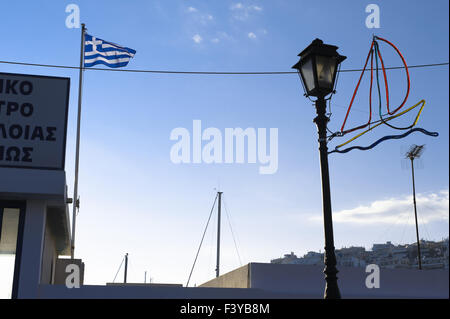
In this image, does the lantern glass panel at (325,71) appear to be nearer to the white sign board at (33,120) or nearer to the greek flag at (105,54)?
the white sign board at (33,120)

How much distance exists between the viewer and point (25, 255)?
37.7 ft

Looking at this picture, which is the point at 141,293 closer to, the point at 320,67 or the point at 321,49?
the point at 320,67

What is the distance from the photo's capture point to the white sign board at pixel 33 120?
12.2 m

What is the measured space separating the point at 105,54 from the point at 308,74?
13675mm

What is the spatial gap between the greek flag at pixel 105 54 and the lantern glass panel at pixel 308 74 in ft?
42.4

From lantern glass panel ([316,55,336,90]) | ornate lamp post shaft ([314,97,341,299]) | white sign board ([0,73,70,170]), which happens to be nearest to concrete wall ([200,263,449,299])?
white sign board ([0,73,70,170])

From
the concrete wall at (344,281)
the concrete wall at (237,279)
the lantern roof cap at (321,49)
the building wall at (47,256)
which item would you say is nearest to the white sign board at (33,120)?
the building wall at (47,256)

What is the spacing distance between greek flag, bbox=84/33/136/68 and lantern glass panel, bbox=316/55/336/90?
13213 mm

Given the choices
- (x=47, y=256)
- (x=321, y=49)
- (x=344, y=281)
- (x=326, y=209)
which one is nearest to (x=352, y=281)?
(x=344, y=281)

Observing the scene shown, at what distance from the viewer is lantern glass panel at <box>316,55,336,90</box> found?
7.58 m

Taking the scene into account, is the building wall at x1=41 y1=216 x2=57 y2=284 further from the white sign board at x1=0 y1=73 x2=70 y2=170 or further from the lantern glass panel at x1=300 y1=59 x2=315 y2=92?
the lantern glass panel at x1=300 y1=59 x2=315 y2=92

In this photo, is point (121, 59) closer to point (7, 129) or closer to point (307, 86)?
point (7, 129)

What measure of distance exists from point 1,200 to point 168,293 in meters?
4.28
